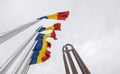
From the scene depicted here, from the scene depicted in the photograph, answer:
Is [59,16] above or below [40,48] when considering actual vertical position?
below

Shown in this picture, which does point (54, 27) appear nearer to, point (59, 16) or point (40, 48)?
point (40, 48)

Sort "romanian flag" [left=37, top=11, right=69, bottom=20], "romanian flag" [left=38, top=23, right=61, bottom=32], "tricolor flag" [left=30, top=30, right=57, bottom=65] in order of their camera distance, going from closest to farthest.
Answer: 1. "romanian flag" [left=37, top=11, right=69, bottom=20]
2. "romanian flag" [left=38, top=23, right=61, bottom=32]
3. "tricolor flag" [left=30, top=30, right=57, bottom=65]

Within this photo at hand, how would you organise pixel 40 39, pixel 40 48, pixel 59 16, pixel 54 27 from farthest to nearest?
1. pixel 40 39
2. pixel 40 48
3. pixel 54 27
4. pixel 59 16

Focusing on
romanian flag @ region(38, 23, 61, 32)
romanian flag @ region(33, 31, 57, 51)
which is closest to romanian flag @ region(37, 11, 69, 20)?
romanian flag @ region(38, 23, 61, 32)

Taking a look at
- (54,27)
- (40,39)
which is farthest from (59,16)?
(40,39)

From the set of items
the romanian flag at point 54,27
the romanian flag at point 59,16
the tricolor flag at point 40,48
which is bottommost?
the romanian flag at point 59,16

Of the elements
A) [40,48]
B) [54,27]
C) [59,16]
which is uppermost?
[54,27]

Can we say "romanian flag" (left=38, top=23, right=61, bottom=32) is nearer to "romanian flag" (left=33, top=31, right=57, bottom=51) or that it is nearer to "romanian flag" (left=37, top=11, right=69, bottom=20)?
"romanian flag" (left=33, top=31, right=57, bottom=51)

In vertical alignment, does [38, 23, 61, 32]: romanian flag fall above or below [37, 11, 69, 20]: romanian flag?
above

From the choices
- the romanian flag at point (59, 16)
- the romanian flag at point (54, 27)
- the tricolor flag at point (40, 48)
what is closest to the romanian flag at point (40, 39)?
the tricolor flag at point (40, 48)

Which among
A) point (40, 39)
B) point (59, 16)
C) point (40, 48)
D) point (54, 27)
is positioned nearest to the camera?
point (59, 16)

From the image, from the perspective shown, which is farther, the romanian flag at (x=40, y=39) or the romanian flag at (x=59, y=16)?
the romanian flag at (x=40, y=39)

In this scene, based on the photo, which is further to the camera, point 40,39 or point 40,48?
point 40,39

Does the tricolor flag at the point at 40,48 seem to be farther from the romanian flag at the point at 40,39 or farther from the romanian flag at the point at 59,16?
the romanian flag at the point at 59,16
